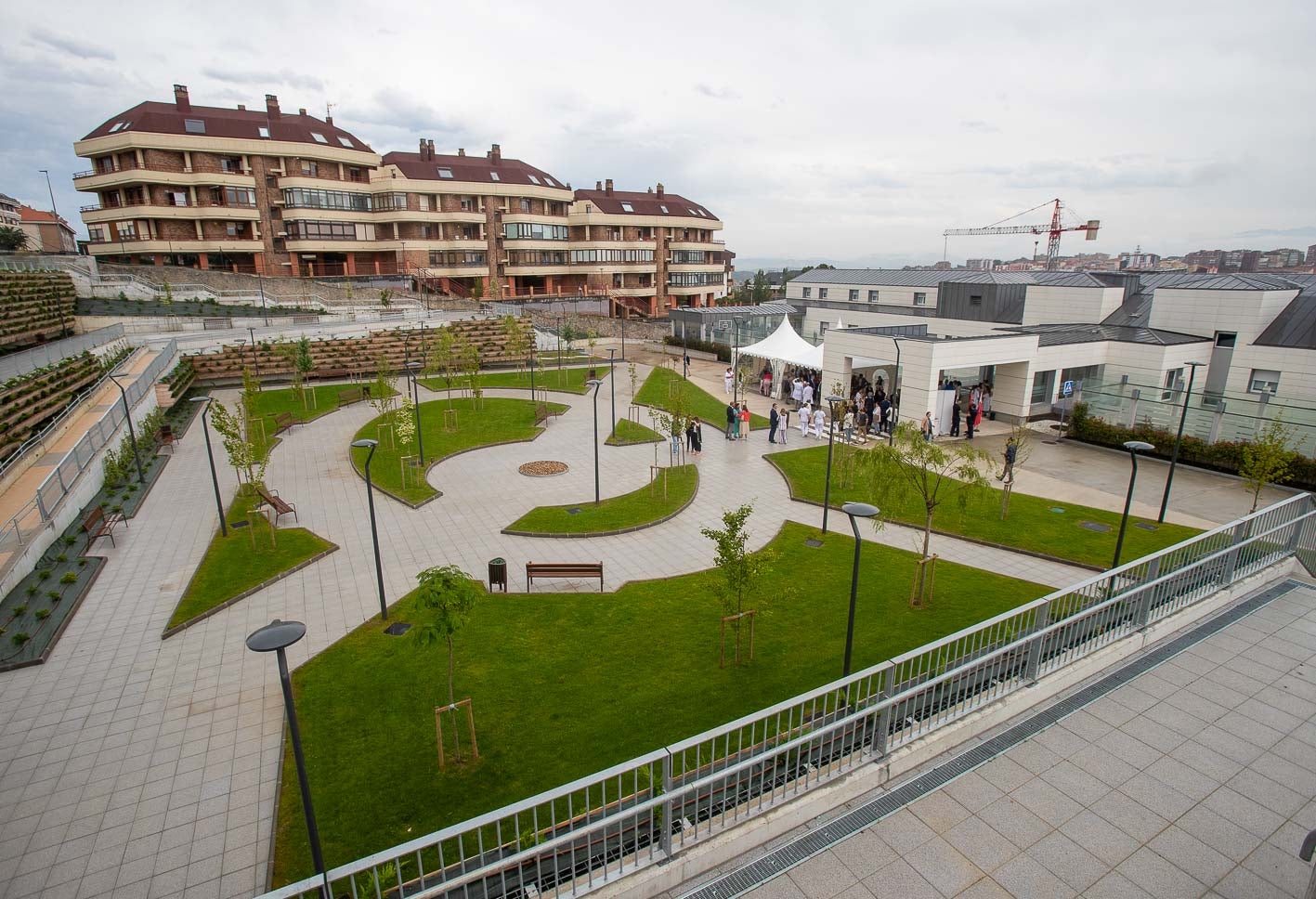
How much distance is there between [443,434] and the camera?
24.4 m

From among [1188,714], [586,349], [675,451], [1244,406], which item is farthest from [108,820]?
[586,349]

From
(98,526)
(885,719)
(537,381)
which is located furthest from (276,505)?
(537,381)

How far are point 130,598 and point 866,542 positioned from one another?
48.7 ft

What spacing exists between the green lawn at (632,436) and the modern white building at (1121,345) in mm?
8512

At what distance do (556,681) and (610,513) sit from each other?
7.28 meters

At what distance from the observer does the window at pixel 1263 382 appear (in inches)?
940

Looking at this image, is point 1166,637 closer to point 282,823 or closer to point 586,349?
point 282,823

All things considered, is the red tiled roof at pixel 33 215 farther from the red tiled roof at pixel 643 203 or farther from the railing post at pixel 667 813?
the railing post at pixel 667 813

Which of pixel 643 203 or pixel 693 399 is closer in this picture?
pixel 693 399

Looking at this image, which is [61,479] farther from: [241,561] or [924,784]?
[924,784]

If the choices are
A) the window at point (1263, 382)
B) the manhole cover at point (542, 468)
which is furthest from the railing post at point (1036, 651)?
the window at point (1263, 382)

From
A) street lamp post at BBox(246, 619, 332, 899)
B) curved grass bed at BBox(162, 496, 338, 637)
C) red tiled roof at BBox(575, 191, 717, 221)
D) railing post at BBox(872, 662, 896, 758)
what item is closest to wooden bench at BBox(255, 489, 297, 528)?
curved grass bed at BBox(162, 496, 338, 637)

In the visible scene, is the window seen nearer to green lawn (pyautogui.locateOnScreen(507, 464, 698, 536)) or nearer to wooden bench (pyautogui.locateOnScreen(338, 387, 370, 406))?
green lawn (pyautogui.locateOnScreen(507, 464, 698, 536))

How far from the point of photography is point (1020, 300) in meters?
33.7
